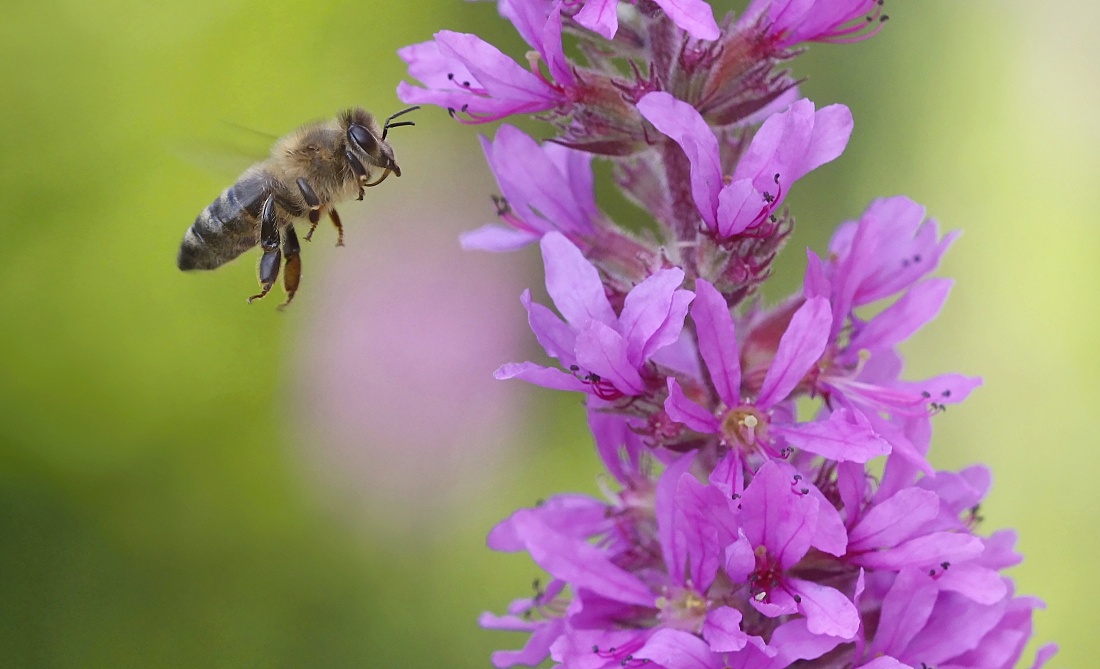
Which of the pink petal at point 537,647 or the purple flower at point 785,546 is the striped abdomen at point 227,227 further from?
the purple flower at point 785,546

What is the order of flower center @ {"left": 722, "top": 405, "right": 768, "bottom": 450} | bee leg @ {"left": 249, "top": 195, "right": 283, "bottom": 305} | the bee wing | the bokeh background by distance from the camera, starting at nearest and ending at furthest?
1. flower center @ {"left": 722, "top": 405, "right": 768, "bottom": 450}
2. bee leg @ {"left": 249, "top": 195, "right": 283, "bottom": 305}
3. the bee wing
4. the bokeh background

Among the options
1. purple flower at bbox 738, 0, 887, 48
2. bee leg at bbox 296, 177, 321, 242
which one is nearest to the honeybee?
bee leg at bbox 296, 177, 321, 242

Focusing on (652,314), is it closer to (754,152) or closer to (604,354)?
(604,354)

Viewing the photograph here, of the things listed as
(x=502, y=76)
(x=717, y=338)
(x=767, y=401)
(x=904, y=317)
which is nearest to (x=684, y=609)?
(x=767, y=401)

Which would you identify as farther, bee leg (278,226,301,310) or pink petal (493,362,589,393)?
bee leg (278,226,301,310)

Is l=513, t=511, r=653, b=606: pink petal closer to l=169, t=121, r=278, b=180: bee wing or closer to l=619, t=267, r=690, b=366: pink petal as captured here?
l=619, t=267, r=690, b=366: pink petal

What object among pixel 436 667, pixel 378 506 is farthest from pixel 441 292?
pixel 436 667
